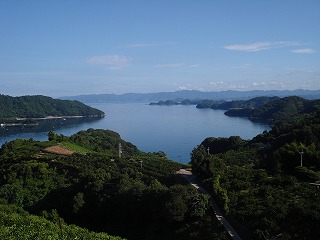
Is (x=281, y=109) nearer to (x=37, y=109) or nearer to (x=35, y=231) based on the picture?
(x=37, y=109)

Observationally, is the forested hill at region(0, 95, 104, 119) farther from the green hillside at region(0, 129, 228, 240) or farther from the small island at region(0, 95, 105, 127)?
the green hillside at region(0, 129, 228, 240)

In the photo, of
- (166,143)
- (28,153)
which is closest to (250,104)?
(166,143)

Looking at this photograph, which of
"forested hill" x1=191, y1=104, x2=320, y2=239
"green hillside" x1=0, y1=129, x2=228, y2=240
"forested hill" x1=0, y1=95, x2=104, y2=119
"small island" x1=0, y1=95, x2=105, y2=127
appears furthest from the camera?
"forested hill" x1=0, y1=95, x2=104, y2=119

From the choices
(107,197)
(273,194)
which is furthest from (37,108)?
(273,194)

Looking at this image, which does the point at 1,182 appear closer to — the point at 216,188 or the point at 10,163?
the point at 10,163

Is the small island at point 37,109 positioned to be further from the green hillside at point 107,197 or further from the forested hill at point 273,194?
the forested hill at point 273,194

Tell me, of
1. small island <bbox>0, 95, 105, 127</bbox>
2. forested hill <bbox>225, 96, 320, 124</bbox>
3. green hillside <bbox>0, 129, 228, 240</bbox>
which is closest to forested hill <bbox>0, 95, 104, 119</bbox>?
small island <bbox>0, 95, 105, 127</bbox>

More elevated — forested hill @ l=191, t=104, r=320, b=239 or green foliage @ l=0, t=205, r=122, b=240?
forested hill @ l=191, t=104, r=320, b=239

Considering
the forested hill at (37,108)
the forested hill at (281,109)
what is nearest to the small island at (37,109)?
the forested hill at (37,108)
